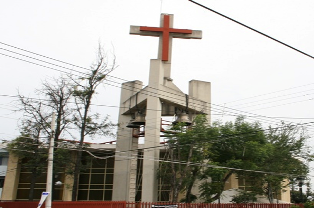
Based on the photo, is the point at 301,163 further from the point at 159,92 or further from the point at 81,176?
the point at 81,176

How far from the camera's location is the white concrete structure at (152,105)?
901 inches

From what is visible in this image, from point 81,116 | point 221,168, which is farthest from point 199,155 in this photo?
point 81,116

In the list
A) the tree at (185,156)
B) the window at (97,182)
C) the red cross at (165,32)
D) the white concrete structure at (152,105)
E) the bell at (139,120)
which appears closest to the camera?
the tree at (185,156)

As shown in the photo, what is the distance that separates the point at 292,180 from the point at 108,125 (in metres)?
18.0

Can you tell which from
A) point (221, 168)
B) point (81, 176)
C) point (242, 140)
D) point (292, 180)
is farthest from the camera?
point (81, 176)

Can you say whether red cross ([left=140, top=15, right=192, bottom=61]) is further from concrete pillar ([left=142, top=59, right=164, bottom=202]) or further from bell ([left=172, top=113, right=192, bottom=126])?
bell ([left=172, top=113, right=192, bottom=126])

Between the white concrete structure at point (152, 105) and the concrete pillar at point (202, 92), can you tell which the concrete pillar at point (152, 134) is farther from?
the concrete pillar at point (202, 92)

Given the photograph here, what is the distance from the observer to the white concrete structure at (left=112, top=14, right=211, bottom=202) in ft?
75.1

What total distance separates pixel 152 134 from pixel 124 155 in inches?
161

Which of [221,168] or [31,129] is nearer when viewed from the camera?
[221,168]

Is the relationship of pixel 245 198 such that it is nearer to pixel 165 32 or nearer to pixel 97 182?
pixel 165 32

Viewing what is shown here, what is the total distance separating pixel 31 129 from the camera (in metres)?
25.1

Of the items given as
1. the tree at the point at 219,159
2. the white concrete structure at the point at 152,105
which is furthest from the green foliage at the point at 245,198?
the white concrete structure at the point at 152,105

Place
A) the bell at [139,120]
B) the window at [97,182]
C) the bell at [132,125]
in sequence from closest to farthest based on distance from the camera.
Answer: the bell at [139,120]
the bell at [132,125]
the window at [97,182]
